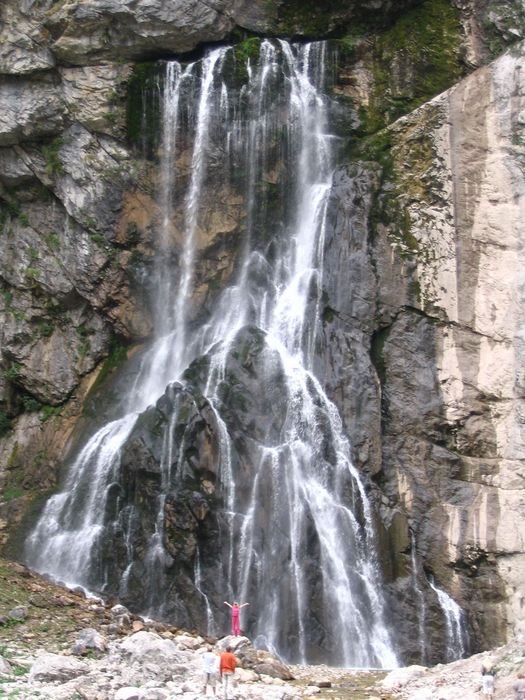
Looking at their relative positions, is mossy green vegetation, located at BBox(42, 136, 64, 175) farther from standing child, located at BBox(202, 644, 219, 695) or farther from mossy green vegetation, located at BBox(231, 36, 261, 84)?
standing child, located at BBox(202, 644, 219, 695)

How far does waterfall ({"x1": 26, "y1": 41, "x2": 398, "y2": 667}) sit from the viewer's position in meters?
20.9

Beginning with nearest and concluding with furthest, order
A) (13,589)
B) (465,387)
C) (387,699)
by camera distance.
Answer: (387,699), (13,589), (465,387)

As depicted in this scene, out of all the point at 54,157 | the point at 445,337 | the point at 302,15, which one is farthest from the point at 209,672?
the point at 302,15

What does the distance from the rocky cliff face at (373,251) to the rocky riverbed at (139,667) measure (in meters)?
3.20

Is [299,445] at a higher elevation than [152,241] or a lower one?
lower

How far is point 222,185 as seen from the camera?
27672 millimetres

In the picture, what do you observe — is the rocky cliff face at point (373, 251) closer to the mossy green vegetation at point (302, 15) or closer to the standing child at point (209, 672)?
the mossy green vegetation at point (302, 15)

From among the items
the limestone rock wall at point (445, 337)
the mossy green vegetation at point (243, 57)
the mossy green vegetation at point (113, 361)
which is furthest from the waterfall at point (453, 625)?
the mossy green vegetation at point (243, 57)

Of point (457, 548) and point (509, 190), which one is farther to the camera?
point (509, 190)

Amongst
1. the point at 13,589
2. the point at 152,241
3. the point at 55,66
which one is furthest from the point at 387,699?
the point at 55,66

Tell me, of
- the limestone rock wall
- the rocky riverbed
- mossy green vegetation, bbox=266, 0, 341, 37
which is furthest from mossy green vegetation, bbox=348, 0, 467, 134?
the rocky riverbed

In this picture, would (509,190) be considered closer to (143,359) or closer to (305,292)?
(305,292)

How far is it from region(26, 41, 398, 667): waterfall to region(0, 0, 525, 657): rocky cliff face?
54cm

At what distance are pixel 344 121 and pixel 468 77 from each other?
3957 mm
